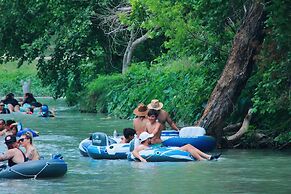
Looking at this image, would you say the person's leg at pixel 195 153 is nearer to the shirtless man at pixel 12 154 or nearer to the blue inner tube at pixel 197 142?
the blue inner tube at pixel 197 142

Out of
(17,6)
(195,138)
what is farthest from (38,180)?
(17,6)

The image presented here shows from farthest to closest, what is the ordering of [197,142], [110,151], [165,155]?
1. [197,142]
2. [110,151]
3. [165,155]

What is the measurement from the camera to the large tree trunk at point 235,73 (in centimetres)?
2578

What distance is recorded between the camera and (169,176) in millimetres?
21031

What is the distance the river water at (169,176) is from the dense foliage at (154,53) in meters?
1.89

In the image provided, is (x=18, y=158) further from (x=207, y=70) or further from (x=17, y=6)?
(x=17, y=6)

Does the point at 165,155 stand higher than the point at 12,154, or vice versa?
the point at 12,154

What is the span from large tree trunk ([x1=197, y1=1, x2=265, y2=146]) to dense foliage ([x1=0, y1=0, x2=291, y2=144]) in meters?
0.49

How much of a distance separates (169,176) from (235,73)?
5778mm

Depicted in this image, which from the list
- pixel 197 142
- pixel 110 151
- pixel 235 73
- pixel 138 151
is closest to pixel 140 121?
pixel 110 151

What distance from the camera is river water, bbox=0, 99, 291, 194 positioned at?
19203 millimetres

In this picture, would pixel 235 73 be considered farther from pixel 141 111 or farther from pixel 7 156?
pixel 7 156

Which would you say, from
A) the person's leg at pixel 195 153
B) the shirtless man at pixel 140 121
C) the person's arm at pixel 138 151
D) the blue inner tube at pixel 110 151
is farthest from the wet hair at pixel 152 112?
the person's leg at pixel 195 153

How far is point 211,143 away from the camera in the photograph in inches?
987
